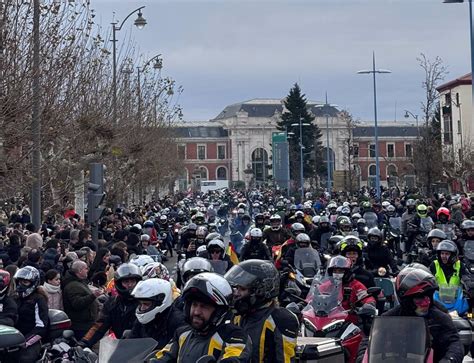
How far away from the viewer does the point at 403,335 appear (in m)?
6.64

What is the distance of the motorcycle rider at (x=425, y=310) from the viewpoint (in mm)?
7086

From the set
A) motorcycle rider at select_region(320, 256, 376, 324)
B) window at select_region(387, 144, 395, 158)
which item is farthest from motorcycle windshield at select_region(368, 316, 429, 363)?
window at select_region(387, 144, 395, 158)

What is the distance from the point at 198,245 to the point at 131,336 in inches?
387

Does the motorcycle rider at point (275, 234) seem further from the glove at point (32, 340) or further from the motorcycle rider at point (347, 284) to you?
the glove at point (32, 340)

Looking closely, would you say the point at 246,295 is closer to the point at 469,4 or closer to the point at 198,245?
the point at 198,245

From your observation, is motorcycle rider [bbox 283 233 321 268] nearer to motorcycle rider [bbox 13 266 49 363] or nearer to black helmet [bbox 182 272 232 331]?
motorcycle rider [bbox 13 266 49 363]

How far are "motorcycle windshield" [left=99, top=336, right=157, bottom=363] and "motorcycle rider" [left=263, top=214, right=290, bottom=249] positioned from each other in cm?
1305

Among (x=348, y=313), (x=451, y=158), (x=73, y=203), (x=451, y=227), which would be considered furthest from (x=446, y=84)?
(x=348, y=313)

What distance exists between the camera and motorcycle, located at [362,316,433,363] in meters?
6.53

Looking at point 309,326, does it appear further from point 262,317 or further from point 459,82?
point 459,82

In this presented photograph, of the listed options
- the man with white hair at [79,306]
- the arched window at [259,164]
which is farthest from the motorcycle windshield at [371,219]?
the arched window at [259,164]

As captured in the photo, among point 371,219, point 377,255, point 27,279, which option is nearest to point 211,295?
point 27,279

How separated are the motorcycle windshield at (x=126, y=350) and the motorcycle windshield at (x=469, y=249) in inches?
357

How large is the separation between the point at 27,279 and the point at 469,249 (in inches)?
294
